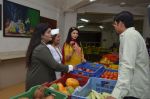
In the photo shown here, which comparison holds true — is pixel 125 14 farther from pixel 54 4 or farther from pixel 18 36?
pixel 54 4

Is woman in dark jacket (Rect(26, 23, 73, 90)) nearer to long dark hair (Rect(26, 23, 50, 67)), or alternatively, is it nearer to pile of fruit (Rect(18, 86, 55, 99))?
long dark hair (Rect(26, 23, 50, 67))

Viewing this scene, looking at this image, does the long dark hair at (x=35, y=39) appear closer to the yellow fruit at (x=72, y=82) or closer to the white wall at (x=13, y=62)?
the yellow fruit at (x=72, y=82)

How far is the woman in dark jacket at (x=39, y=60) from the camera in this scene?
2441mm

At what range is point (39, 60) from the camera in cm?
248

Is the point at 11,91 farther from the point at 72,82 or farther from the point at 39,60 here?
the point at 72,82

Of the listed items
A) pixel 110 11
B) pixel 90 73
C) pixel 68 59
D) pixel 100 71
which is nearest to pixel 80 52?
pixel 68 59

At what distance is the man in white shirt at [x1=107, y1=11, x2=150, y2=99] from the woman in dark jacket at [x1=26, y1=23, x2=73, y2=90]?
78cm

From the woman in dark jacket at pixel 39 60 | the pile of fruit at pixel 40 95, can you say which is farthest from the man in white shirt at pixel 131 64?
the woman in dark jacket at pixel 39 60

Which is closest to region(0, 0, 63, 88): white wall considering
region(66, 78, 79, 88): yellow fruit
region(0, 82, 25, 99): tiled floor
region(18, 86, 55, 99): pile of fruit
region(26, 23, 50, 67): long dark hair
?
region(0, 82, 25, 99): tiled floor

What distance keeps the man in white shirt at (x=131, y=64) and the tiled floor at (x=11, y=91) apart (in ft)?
10.6

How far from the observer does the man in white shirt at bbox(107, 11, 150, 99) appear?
5.93 feet

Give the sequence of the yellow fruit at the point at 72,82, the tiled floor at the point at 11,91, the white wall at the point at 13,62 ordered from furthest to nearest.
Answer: the white wall at the point at 13,62, the tiled floor at the point at 11,91, the yellow fruit at the point at 72,82

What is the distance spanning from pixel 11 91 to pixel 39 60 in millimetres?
2912

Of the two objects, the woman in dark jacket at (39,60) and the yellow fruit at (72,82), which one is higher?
the woman in dark jacket at (39,60)
